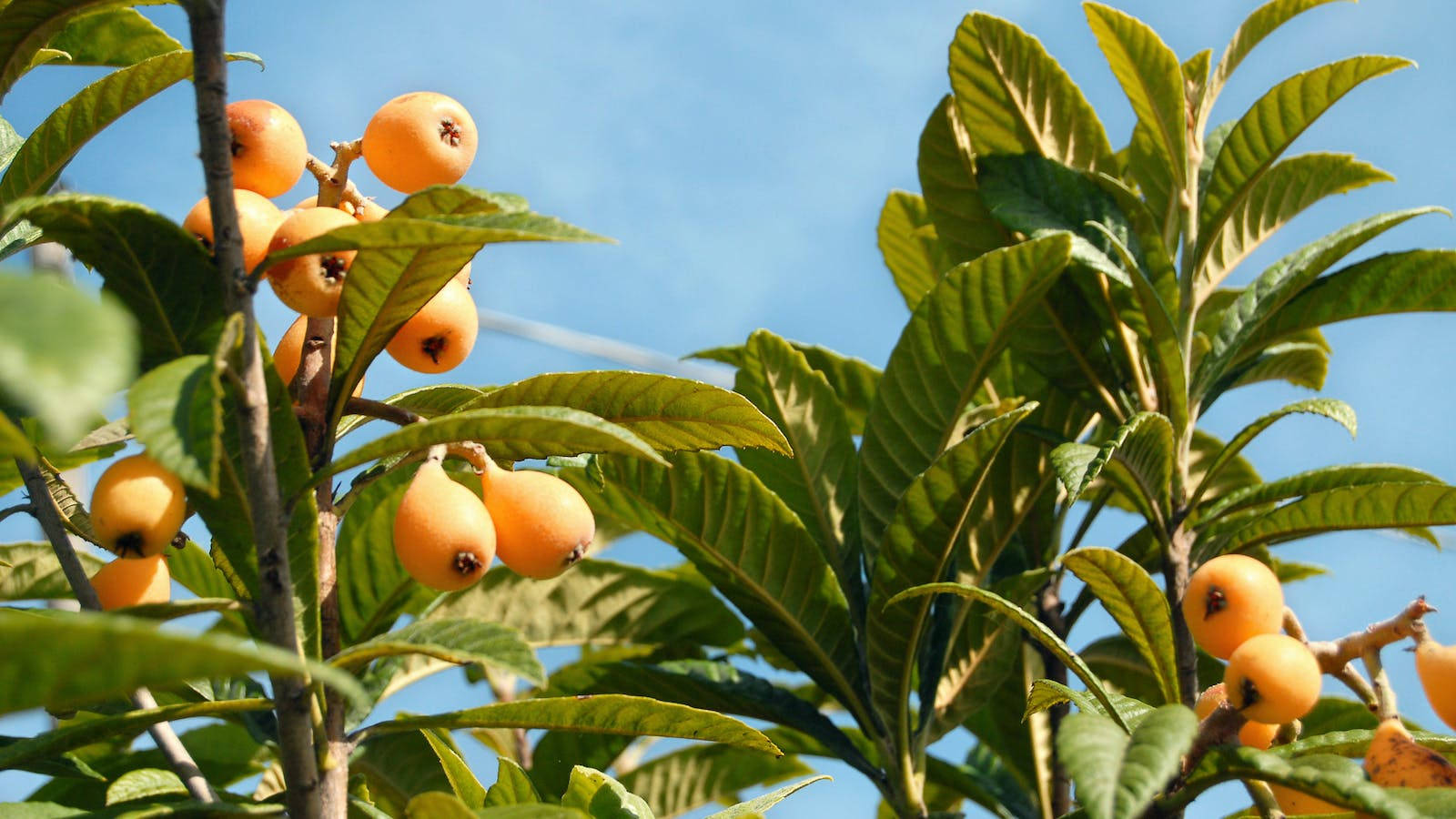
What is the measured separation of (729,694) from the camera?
2.08 meters

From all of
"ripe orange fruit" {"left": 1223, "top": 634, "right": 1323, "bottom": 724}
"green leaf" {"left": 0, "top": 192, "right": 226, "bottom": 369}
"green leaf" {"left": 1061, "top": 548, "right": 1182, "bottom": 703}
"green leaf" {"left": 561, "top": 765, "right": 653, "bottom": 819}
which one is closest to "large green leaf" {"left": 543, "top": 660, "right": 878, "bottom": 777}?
"green leaf" {"left": 561, "top": 765, "right": 653, "bottom": 819}

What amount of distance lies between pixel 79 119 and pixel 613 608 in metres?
1.17

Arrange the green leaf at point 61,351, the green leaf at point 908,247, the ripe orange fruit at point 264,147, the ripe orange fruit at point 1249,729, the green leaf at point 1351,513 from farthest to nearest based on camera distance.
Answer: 1. the green leaf at point 908,247
2. the green leaf at point 1351,513
3. the ripe orange fruit at point 1249,729
4. the ripe orange fruit at point 264,147
5. the green leaf at point 61,351

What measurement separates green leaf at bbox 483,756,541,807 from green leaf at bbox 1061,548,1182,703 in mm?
725

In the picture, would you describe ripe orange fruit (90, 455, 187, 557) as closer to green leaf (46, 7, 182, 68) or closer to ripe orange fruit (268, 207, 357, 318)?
ripe orange fruit (268, 207, 357, 318)

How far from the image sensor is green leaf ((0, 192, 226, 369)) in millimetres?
1146

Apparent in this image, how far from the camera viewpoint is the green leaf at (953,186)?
8.02 ft

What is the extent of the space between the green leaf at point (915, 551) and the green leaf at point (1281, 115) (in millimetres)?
817

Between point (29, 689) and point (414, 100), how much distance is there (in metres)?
0.71

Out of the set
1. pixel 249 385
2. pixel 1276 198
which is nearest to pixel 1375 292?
pixel 1276 198

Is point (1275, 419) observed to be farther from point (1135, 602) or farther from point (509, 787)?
point (509, 787)

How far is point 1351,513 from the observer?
1.89m

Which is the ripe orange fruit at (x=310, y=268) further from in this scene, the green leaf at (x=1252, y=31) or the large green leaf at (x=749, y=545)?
the green leaf at (x=1252, y=31)

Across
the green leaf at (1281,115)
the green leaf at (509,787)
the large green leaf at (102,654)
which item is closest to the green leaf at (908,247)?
the green leaf at (1281,115)
